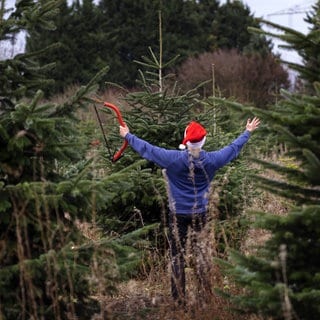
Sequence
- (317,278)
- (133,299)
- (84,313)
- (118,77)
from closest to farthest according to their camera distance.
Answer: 1. (317,278)
2. (84,313)
3. (133,299)
4. (118,77)

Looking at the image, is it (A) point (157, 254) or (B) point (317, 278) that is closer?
(B) point (317, 278)

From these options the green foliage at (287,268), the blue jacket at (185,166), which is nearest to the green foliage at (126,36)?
the blue jacket at (185,166)

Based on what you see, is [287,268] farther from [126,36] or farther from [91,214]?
[126,36]

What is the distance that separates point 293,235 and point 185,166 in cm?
194

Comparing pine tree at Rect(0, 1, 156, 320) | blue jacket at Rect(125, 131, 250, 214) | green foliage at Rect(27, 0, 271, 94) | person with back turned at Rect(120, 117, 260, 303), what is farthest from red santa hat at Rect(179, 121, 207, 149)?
green foliage at Rect(27, 0, 271, 94)

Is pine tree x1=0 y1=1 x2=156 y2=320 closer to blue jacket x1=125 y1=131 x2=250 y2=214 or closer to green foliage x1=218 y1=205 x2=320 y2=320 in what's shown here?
green foliage x1=218 y1=205 x2=320 y2=320

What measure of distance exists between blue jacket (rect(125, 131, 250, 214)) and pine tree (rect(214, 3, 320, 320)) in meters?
1.56

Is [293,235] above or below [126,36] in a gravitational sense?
below

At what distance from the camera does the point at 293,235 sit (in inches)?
163

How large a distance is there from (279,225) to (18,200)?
5.69 feet

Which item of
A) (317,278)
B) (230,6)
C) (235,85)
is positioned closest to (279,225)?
Result: (317,278)

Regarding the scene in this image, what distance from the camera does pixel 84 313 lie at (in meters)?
4.55

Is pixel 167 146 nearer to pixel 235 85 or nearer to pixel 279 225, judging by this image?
pixel 279 225

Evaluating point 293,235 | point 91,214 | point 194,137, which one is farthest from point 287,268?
point 194,137
